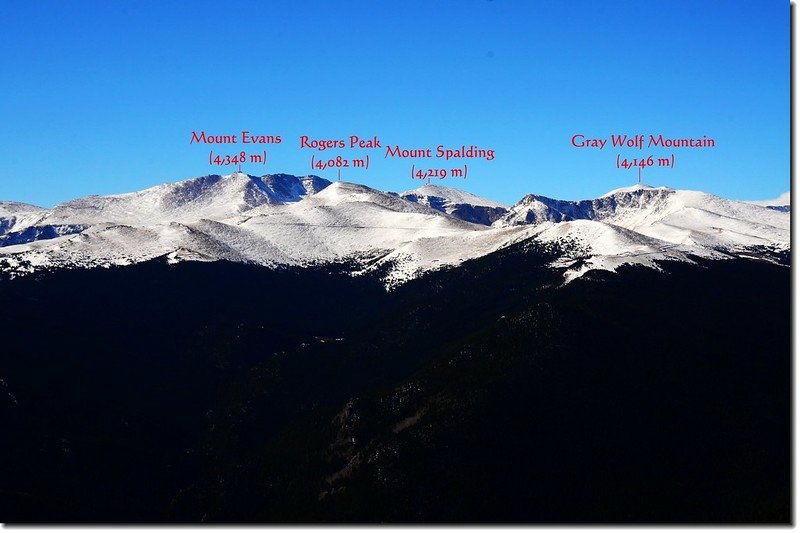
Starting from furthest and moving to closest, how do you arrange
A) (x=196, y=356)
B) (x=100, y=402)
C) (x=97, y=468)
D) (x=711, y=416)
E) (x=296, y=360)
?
1. (x=196, y=356)
2. (x=296, y=360)
3. (x=100, y=402)
4. (x=97, y=468)
5. (x=711, y=416)

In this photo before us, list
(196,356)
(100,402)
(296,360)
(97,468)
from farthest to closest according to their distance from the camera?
1. (196,356)
2. (296,360)
3. (100,402)
4. (97,468)

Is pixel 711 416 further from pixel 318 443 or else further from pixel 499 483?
pixel 318 443

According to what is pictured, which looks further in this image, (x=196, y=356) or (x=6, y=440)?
(x=196, y=356)

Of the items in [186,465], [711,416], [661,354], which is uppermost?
[661,354]

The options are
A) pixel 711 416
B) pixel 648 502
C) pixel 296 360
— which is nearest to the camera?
pixel 648 502

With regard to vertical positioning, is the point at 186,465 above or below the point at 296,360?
below

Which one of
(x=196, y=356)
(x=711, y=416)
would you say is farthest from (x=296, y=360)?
(x=711, y=416)

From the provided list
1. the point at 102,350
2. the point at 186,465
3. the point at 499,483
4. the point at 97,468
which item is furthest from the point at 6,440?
the point at 499,483

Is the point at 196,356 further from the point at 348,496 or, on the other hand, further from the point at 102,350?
the point at 348,496

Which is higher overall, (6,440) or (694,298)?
(694,298)
